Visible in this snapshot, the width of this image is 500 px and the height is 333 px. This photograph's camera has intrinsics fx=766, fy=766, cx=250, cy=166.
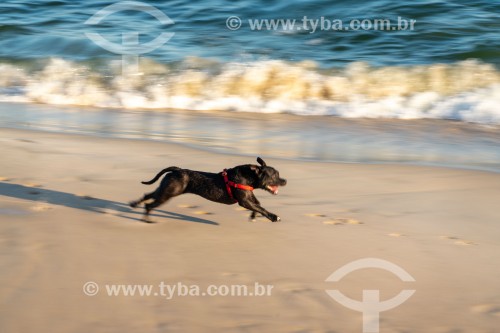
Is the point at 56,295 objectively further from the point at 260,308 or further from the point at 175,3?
the point at 175,3

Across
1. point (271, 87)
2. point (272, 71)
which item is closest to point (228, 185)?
point (271, 87)

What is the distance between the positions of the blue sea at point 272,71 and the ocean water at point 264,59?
28 millimetres

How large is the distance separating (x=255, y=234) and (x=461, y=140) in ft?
13.3

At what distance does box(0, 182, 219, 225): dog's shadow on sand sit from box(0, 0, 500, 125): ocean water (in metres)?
4.57

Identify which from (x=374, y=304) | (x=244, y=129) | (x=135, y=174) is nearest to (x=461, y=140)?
(x=244, y=129)

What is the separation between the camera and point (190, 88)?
11.4 metres

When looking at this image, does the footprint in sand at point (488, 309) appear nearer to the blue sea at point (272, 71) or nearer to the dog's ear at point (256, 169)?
the dog's ear at point (256, 169)

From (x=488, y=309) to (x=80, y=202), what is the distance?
10.1 ft

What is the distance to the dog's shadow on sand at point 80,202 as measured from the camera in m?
5.59

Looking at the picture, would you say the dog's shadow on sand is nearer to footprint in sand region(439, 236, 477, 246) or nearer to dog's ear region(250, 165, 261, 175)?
dog's ear region(250, 165, 261, 175)

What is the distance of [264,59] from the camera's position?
12734mm

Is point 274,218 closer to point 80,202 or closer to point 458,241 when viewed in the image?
point 458,241

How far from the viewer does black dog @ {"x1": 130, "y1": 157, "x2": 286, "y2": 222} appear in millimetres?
5359

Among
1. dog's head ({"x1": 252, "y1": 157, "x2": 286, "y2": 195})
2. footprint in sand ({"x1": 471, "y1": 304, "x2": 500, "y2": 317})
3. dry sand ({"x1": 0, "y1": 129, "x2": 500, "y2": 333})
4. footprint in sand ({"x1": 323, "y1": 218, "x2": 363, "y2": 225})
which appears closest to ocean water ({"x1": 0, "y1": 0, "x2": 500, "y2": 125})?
dry sand ({"x1": 0, "y1": 129, "x2": 500, "y2": 333})
